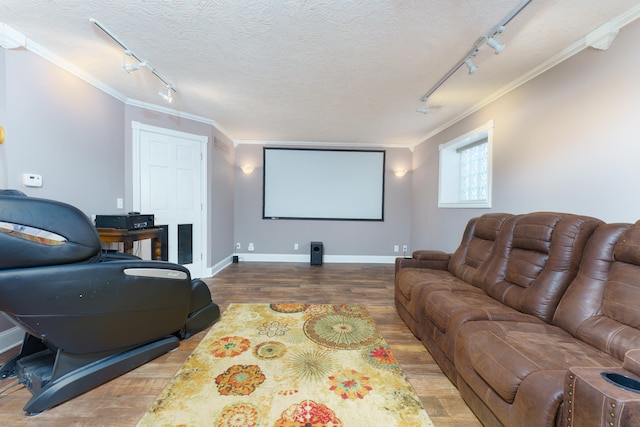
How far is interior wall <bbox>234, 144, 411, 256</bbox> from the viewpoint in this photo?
507 cm

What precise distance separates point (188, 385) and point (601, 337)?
236 cm

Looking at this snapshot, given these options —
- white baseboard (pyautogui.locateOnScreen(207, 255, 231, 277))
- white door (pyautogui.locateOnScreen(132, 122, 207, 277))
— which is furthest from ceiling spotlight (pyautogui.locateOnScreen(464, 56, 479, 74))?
white baseboard (pyautogui.locateOnScreen(207, 255, 231, 277))

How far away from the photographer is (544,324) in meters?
1.51

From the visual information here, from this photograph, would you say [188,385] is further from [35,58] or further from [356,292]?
[35,58]

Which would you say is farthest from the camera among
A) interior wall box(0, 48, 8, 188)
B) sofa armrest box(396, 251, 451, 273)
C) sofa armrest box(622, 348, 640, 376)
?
sofa armrest box(396, 251, 451, 273)

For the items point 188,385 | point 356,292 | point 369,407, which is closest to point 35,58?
point 188,385

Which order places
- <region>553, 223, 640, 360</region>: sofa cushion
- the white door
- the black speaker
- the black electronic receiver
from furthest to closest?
the black speaker, the white door, the black electronic receiver, <region>553, 223, 640, 360</region>: sofa cushion

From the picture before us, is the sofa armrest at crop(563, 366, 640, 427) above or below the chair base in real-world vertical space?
above

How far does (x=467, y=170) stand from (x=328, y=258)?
9.81 feet

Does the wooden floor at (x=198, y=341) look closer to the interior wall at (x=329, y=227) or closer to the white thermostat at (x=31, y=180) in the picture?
the white thermostat at (x=31, y=180)

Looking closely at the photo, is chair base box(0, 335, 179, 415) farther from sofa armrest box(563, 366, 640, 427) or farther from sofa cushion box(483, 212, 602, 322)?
sofa cushion box(483, 212, 602, 322)

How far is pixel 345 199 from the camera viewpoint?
513 centimetres

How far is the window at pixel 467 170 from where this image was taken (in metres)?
3.11

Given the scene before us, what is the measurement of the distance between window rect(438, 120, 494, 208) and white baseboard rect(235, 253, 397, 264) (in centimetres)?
174
